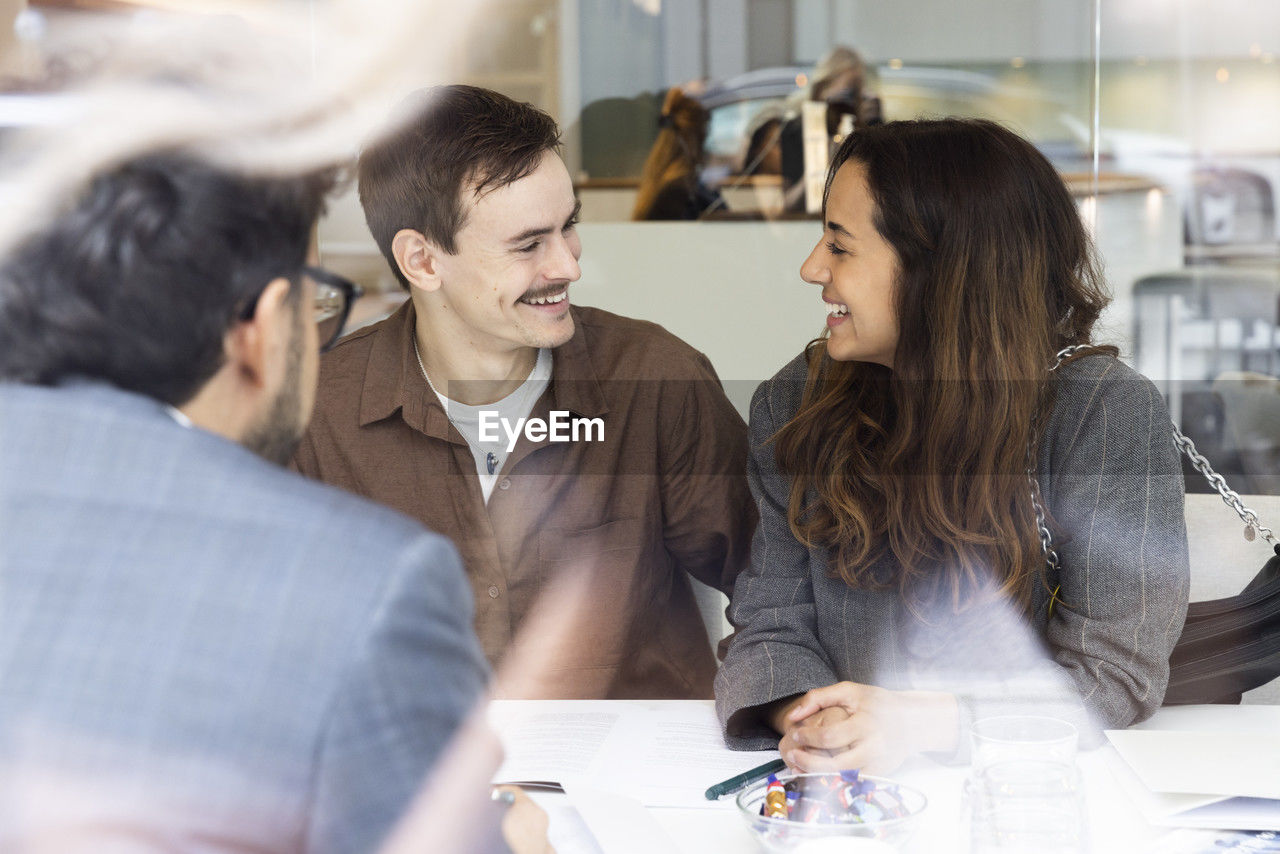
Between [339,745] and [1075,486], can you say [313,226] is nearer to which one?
[339,745]

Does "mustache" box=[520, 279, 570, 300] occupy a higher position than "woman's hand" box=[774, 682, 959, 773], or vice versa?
"mustache" box=[520, 279, 570, 300]

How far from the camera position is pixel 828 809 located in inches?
39.7

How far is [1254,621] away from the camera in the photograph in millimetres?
1347

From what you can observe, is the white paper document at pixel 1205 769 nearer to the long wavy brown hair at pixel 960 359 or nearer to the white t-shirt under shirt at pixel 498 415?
the long wavy brown hair at pixel 960 359

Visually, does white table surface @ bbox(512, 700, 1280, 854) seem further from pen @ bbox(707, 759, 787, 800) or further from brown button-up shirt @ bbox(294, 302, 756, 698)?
brown button-up shirt @ bbox(294, 302, 756, 698)

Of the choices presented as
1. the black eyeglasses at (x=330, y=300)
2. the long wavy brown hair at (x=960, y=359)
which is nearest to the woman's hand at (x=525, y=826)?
the black eyeglasses at (x=330, y=300)

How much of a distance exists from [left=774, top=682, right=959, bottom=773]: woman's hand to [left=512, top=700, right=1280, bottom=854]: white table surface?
0.03 meters

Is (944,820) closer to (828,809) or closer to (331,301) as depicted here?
(828,809)

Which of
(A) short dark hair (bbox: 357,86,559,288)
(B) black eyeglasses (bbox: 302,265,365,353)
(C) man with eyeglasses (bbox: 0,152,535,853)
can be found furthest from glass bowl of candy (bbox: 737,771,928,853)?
(A) short dark hair (bbox: 357,86,559,288)

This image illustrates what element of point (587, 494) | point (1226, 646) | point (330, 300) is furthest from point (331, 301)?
point (1226, 646)

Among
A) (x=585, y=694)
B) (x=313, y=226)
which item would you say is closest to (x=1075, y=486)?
(x=585, y=694)

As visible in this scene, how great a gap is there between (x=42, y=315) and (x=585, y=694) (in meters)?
1.19

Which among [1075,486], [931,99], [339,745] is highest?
[931,99]

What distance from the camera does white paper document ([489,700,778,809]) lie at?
1133 millimetres
